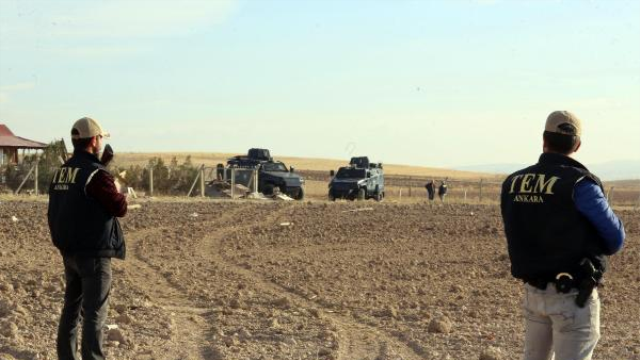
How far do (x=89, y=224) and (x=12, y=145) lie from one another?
46242 mm

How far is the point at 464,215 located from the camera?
92.6ft

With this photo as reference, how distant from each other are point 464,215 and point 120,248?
2238 cm

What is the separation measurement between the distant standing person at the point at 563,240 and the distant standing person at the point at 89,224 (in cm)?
281

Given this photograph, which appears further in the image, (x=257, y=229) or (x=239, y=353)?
(x=257, y=229)

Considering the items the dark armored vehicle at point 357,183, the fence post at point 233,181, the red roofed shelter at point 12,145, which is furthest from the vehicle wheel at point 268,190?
the red roofed shelter at point 12,145

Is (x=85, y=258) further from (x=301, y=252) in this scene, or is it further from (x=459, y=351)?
(x=301, y=252)

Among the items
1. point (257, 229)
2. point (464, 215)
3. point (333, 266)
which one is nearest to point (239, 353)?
point (333, 266)

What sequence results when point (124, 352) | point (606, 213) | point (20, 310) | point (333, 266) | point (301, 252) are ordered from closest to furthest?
point (606, 213) → point (124, 352) → point (20, 310) → point (333, 266) → point (301, 252)

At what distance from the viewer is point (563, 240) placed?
4.96 meters

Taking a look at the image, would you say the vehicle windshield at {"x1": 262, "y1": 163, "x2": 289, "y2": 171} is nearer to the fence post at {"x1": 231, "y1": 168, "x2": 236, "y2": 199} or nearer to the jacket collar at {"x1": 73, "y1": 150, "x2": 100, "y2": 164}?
the fence post at {"x1": 231, "y1": 168, "x2": 236, "y2": 199}

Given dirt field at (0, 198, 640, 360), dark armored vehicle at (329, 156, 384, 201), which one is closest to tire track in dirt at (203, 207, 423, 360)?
dirt field at (0, 198, 640, 360)

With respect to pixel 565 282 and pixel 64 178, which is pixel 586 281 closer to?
pixel 565 282

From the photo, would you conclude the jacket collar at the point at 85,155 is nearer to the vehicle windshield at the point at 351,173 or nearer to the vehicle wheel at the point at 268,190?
the vehicle wheel at the point at 268,190

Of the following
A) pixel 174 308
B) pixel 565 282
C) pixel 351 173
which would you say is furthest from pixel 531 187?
pixel 351 173
